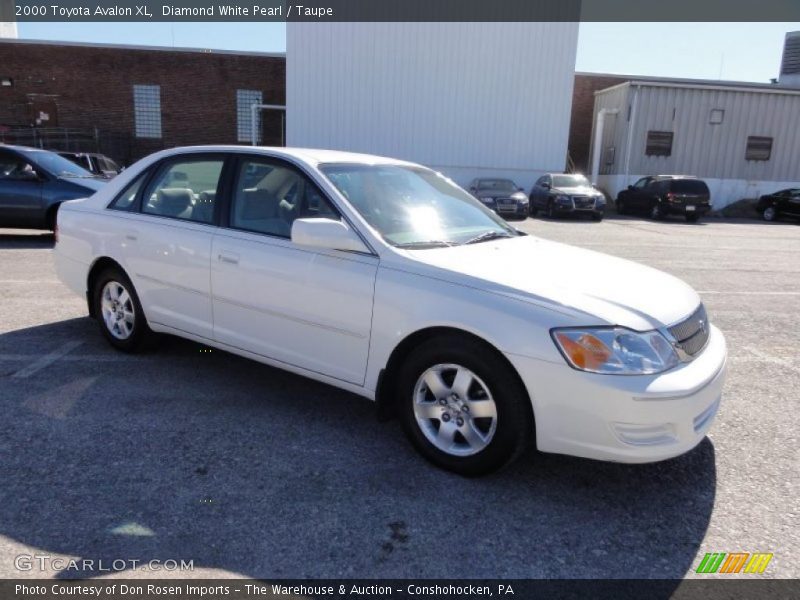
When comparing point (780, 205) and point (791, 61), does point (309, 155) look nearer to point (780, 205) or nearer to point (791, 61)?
point (780, 205)

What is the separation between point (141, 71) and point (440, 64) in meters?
14.4

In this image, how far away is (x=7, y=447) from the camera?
3240 millimetres

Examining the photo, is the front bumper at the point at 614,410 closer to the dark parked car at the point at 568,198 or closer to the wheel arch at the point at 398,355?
the wheel arch at the point at 398,355

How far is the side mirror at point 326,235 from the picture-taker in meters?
3.25

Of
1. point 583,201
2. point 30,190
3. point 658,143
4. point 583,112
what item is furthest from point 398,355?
point 583,112

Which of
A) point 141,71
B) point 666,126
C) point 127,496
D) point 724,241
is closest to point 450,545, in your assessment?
point 127,496

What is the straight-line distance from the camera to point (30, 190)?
10.4 metres

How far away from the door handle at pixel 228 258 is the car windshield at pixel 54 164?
8.49 metres

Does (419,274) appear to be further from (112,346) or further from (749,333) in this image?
(749,333)

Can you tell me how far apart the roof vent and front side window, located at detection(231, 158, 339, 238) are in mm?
39427

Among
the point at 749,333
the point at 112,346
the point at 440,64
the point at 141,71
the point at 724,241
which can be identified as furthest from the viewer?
the point at 141,71

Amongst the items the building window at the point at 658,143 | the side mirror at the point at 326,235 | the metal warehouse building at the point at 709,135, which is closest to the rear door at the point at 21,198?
the side mirror at the point at 326,235

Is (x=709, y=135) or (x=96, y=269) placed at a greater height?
(x=709, y=135)

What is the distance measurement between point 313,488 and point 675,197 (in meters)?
21.3
